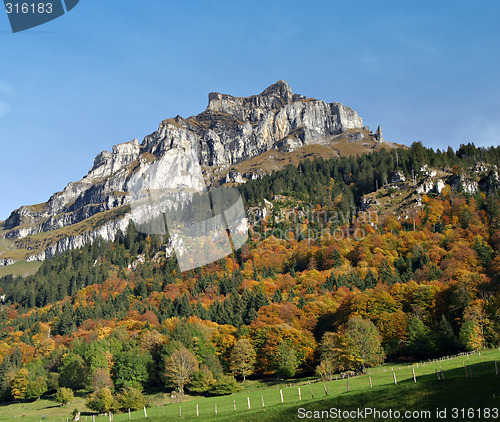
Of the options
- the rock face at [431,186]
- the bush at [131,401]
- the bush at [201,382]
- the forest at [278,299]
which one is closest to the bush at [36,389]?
the forest at [278,299]

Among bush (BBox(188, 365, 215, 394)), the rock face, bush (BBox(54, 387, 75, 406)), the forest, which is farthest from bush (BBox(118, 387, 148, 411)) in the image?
the rock face

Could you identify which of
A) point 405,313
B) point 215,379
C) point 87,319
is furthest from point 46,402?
point 405,313

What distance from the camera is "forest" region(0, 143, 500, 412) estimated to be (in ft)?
196

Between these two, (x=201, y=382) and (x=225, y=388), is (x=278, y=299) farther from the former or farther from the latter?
(x=225, y=388)

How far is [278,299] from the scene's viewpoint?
92688mm

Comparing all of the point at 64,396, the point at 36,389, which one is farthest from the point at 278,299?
the point at 36,389

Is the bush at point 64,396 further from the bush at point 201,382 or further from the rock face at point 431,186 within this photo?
the rock face at point 431,186

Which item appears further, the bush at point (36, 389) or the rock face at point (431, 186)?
the rock face at point (431, 186)

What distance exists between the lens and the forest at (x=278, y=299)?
59.8m

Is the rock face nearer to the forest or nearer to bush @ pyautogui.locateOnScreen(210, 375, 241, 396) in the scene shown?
the forest

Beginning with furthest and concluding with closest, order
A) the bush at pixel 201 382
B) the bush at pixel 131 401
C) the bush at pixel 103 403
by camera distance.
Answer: the bush at pixel 201 382, the bush at pixel 103 403, the bush at pixel 131 401

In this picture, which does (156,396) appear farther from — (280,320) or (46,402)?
(280,320)

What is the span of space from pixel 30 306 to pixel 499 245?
132 m

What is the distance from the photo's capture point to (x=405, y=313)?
6825cm
